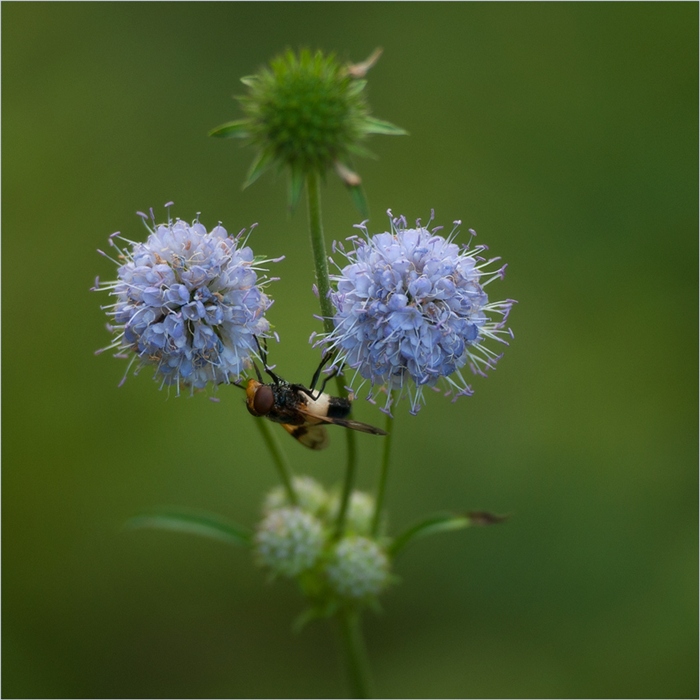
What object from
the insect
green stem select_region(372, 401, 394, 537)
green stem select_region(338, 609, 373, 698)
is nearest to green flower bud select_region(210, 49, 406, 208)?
the insect

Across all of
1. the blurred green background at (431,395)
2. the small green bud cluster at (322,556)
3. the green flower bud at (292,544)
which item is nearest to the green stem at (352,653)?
the small green bud cluster at (322,556)

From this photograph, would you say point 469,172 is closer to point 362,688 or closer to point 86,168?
point 86,168

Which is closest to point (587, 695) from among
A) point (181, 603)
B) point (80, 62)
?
point (181, 603)

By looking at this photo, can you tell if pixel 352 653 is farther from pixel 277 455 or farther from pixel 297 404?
pixel 297 404

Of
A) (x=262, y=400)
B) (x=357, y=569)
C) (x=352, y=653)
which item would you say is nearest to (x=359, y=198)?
(x=262, y=400)

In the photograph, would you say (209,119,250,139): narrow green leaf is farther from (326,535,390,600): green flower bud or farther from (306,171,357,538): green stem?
(326,535,390,600): green flower bud

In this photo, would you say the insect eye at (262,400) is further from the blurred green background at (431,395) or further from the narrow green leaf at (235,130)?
the blurred green background at (431,395)
